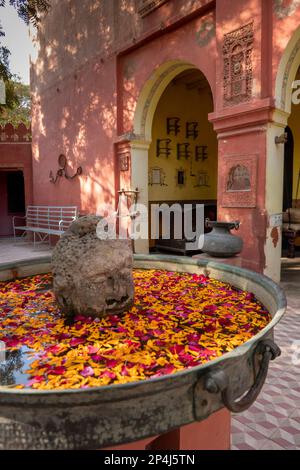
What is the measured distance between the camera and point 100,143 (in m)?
8.85

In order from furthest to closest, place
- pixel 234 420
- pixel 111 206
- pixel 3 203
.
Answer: pixel 3 203
pixel 111 206
pixel 234 420

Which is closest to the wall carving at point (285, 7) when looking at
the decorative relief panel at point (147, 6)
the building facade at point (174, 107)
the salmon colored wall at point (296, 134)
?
the building facade at point (174, 107)

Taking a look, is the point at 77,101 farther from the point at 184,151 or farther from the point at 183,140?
the point at 184,151

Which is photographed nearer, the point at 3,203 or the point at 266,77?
the point at 266,77

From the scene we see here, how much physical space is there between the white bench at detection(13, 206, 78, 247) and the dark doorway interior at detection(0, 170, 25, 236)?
251 centimetres

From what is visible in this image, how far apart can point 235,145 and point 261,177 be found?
0.73m

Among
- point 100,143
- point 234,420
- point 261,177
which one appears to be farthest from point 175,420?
point 100,143

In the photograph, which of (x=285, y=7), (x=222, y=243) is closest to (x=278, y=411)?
(x=222, y=243)

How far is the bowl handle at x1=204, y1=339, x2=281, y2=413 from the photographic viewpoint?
47.4 inches

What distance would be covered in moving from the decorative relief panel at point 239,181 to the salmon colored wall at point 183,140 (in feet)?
12.8

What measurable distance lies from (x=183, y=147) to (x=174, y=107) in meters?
1.12

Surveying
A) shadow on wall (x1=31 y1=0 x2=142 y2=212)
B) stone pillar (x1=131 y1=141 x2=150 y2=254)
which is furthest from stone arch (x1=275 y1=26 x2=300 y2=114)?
shadow on wall (x1=31 y1=0 x2=142 y2=212)
